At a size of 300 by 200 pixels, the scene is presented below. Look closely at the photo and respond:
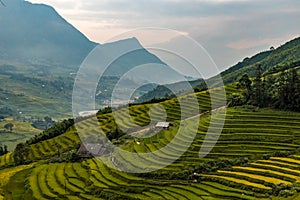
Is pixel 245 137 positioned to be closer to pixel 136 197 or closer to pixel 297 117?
pixel 297 117

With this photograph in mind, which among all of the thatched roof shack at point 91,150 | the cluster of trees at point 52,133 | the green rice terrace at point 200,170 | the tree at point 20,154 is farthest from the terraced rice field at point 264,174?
the cluster of trees at point 52,133

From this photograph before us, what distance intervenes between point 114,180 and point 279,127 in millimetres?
15165

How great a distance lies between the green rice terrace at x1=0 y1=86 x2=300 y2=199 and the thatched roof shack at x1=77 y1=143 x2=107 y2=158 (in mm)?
836

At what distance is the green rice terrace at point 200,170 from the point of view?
24094 millimetres

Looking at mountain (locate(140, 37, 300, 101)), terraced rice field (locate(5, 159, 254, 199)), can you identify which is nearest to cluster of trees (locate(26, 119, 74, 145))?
terraced rice field (locate(5, 159, 254, 199))

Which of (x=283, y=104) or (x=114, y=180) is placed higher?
(x=283, y=104)

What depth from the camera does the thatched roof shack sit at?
124ft

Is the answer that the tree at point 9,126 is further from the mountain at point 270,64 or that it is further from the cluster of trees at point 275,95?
the cluster of trees at point 275,95

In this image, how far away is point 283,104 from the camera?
39781 mm

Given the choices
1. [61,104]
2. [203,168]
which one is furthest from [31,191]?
[61,104]

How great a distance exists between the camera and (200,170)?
27938mm

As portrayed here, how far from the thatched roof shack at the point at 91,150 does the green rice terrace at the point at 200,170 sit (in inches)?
32.9

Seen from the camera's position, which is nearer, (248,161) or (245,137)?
(248,161)

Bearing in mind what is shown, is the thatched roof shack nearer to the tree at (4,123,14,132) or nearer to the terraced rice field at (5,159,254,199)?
the terraced rice field at (5,159,254,199)
